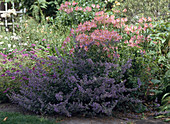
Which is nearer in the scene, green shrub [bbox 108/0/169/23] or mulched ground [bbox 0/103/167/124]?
mulched ground [bbox 0/103/167/124]

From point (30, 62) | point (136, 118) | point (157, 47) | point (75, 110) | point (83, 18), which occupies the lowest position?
point (136, 118)

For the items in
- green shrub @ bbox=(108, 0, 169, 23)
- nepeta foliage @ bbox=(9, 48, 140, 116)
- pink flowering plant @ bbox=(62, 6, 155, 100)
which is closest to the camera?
nepeta foliage @ bbox=(9, 48, 140, 116)

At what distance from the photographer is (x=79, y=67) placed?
10.8ft

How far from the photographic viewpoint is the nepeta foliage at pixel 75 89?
9.77 feet

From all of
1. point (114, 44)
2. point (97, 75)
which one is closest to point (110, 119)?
point (97, 75)

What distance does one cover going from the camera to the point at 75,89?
3012mm

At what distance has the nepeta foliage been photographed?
298 cm

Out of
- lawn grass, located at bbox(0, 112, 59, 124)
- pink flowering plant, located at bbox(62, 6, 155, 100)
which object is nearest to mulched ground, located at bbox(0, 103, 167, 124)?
lawn grass, located at bbox(0, 112, 59, 124)

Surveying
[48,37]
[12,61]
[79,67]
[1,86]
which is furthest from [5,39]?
[79,67]

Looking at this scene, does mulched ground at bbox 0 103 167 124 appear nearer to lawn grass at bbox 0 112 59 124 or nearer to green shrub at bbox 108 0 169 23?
lawn grass at bbox 0 112 59 124

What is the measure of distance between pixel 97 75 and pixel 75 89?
0.45m

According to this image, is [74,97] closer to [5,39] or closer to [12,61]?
[12,61]

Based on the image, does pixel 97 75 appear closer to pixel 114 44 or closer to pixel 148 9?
pixel 114 44

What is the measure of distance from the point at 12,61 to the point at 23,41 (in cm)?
180
